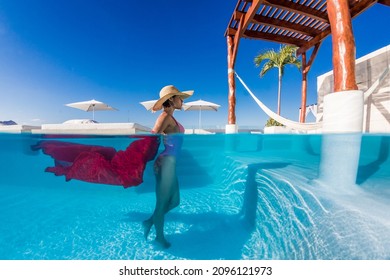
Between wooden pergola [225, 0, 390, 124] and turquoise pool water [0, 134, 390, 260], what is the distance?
1.16 metres

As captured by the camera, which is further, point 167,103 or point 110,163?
point 110,163

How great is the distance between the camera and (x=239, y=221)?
12.7 feet

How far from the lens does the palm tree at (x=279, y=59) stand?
53.3ft

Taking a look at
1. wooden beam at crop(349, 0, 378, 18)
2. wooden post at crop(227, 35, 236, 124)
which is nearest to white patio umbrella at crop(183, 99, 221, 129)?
wooden post at crop(227, 35, 236, 124)

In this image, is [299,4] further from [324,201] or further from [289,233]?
[289,233]

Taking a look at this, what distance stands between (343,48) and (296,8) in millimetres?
4461

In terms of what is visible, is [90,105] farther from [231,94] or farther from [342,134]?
[342,134]

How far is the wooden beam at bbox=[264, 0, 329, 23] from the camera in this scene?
4992 millimetres

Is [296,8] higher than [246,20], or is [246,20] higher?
[296,8]

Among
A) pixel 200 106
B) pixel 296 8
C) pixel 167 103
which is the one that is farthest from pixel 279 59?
pixel 167 103

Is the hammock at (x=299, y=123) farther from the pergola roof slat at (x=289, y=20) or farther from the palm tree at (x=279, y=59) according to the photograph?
the palm tree at (x=279, y=59)
